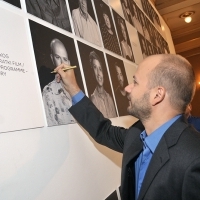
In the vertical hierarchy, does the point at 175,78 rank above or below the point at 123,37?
below

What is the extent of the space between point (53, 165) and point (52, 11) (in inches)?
24.8

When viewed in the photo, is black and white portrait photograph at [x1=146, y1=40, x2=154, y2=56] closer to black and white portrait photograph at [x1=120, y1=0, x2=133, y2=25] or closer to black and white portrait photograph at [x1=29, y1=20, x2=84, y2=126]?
black and white portrait photograph at [x1=120, y1=0, x2=133, y2=25]

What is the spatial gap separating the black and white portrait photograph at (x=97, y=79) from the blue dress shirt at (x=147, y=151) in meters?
0.34

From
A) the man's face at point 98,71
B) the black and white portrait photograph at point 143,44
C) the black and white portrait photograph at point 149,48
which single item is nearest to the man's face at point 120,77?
the man's face at point 98,71

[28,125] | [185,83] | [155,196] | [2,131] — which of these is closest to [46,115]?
[28,125]

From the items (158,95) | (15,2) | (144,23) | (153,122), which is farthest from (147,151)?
(144,23)

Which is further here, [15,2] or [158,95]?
[158,95]

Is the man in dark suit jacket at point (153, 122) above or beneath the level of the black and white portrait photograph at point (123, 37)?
beneath

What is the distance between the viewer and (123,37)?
1979 millimetres

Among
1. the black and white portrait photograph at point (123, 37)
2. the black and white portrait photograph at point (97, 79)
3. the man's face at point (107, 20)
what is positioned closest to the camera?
the black and white portrait photograph at point (97, 79)

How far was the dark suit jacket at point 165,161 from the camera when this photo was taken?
86 centimetres

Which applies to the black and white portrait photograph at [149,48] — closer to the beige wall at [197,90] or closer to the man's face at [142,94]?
the man's face at [142,94]

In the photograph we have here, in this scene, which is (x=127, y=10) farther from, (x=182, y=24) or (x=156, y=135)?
(x=182, y=24)

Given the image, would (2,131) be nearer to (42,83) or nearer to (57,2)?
(42,83)
